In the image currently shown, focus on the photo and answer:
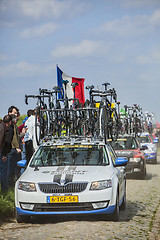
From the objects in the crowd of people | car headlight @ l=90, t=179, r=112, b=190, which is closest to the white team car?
car headlight @ l=90, t=179, r=112, b=190

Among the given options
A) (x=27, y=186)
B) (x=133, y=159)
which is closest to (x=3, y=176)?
(x=27, y=186)

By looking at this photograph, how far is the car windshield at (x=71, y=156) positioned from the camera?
9.61m

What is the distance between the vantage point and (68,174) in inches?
345

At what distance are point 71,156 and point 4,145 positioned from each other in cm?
208

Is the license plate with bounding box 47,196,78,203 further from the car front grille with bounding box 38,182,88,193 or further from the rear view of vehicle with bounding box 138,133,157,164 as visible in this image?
the rear view of vehicle with bounding box 138,133,157,164

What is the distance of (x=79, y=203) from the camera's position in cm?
849

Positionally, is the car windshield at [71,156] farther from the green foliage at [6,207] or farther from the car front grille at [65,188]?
the car front grille at [65,188]

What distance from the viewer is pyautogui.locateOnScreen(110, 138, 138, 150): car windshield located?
19188 mm

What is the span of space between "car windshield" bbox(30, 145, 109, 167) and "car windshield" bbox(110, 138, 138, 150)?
9.19 m

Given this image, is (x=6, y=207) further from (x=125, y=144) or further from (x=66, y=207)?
(x=125, y=144)

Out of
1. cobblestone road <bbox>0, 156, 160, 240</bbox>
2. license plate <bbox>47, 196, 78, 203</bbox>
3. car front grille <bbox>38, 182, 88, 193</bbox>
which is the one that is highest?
car front grille <bbox>38, 182, 88, 193</bbox>

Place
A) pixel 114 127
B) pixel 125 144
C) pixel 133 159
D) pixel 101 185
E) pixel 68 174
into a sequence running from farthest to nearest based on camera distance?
1. pixel 125 144
2. pixel 133 159
3. pixel 114 127
4. pixel 68 174
5. pixel 101 185

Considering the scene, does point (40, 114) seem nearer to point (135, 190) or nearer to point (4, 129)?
point (4, 129)

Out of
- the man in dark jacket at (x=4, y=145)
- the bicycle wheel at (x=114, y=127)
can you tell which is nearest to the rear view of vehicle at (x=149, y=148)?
the bicycle wheel at (x=114, y=127)
